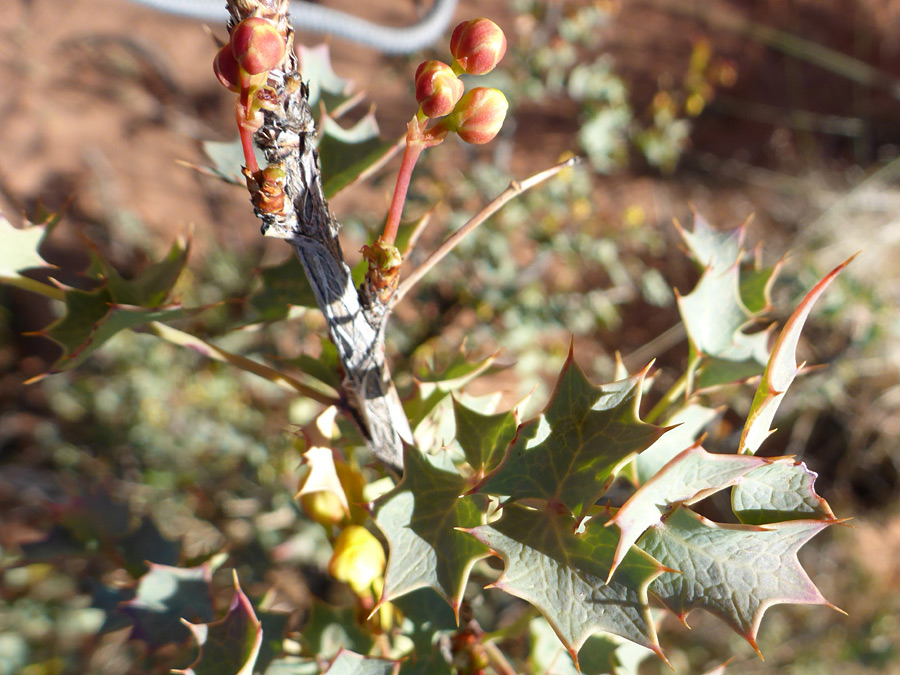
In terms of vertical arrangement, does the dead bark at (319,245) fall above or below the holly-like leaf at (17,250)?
below

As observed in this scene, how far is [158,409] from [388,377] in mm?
1742

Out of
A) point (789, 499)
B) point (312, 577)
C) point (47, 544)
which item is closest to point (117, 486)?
point (312, 577)

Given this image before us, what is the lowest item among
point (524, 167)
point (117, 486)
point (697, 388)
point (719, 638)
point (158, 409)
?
point (719, 638)

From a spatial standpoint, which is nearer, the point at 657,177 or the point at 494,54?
the point at 494,54

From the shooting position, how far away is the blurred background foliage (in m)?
1.66

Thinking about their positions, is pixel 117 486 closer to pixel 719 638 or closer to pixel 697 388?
pixel 697 388

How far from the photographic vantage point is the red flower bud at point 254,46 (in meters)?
0.29

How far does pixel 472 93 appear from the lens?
1.16ft

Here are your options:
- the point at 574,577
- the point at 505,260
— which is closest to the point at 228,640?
the point at 574,577

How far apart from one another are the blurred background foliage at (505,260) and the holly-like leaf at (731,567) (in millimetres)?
592

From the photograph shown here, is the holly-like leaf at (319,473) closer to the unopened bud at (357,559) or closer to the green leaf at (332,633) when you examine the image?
the unopened bud at (357,559)

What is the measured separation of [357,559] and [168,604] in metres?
0.32

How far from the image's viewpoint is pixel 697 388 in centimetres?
69

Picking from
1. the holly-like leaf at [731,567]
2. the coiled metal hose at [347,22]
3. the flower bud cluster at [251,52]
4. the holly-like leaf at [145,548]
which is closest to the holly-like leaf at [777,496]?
the holly-like leaf at [731,567]
